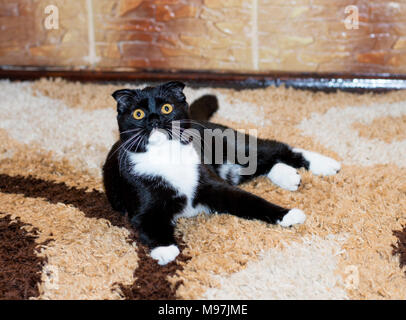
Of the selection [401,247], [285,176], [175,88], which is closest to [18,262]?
[175,88]

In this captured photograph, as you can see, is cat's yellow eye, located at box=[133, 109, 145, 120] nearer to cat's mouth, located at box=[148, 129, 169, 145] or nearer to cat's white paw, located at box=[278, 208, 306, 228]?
cat's mouth, located at box=[148, 129, 169, 145]

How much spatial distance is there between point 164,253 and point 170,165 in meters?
0.32

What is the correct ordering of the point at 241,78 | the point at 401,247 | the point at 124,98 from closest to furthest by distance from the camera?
the point at 401,247 → the point at 124,98 → the point at 241,78

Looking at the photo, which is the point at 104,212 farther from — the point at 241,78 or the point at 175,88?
the point at 241,78

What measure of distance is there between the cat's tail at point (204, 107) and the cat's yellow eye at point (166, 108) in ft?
1.81

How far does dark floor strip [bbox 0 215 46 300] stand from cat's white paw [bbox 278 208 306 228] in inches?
26.2

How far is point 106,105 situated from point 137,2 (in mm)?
664

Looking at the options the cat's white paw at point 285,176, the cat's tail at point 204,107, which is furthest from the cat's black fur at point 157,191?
the cat's tail at point 204,107

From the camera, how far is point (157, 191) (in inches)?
50.7

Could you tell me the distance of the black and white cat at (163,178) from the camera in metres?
1.24

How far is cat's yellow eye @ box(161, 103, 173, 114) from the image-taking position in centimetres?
127

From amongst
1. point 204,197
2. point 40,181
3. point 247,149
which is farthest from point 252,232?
point 40,181

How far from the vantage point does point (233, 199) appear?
1.28 m

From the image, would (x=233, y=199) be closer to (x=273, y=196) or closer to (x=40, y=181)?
(x=273, y=196)
